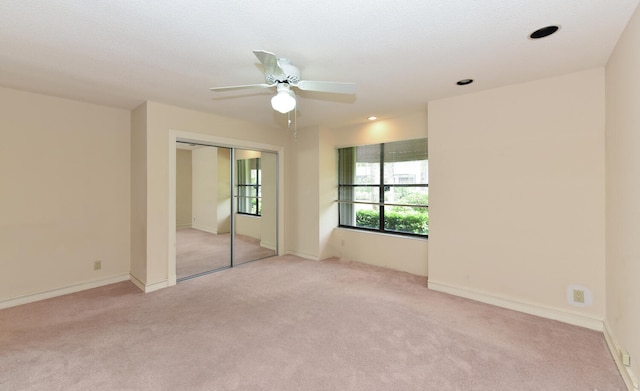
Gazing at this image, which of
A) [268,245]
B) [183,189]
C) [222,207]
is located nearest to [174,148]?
[183,189]

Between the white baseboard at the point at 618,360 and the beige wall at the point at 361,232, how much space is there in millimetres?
1886

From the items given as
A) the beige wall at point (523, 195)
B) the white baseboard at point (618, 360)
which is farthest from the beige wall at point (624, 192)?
the beige wall at point (523, 195)

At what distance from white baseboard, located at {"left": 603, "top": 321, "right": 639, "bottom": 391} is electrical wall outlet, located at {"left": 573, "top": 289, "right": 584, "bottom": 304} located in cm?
23

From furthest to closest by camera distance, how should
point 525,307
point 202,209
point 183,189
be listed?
point 202,209 → point 183,189 → point 525,307

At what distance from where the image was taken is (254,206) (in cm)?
495

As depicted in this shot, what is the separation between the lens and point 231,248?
14.7 ft

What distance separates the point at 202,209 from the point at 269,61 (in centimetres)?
314

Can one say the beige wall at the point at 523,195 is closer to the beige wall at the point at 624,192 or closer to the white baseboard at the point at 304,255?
the beige wall at the point at 624,192

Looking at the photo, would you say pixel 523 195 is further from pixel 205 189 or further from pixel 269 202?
pixel 205 189

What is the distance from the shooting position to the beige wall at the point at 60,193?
306 centimetres

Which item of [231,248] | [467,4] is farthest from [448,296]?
[231,248]

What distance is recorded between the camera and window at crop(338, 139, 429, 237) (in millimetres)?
4207

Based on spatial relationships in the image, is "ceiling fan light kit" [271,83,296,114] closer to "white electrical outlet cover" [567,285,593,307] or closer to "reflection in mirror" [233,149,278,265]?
"reflection in mirror" [233,149,278,265]

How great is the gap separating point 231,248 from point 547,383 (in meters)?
4.00
